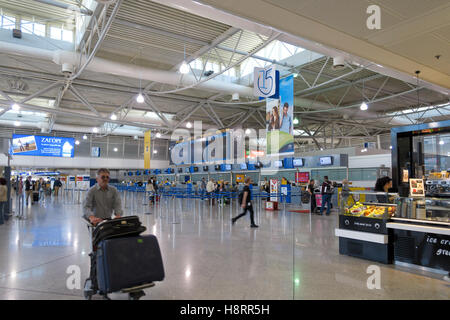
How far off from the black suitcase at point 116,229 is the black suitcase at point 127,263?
0.39ft

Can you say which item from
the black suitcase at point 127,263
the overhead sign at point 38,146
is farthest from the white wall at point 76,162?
the black suitcase at point 127,263

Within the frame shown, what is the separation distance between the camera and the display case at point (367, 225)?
522 centimetres

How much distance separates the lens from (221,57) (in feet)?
42.8

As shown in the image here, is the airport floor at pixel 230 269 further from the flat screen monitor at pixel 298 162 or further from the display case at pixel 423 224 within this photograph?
the flat screen monitor at pixel 298 162

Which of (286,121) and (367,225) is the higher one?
(286,121)

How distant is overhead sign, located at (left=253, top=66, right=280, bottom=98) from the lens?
9180 millimetres

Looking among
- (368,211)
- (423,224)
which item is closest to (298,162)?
(368,211)

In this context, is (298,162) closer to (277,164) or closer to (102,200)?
(277,164)

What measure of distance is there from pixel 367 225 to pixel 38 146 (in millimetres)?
25584

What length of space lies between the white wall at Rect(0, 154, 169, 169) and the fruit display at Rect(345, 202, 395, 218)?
30347 millimetres

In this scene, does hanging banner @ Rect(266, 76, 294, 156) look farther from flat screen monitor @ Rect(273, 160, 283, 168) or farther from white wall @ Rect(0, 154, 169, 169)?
white wall @ Rect(0, 154, 169, 169)

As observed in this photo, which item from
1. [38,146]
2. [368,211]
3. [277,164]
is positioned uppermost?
[38,146]

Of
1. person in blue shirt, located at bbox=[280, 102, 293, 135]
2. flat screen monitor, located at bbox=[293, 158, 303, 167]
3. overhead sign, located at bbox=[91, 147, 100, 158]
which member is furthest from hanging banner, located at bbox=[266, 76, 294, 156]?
overhead sign, located at bbox=[91, 147, 100, 158]
